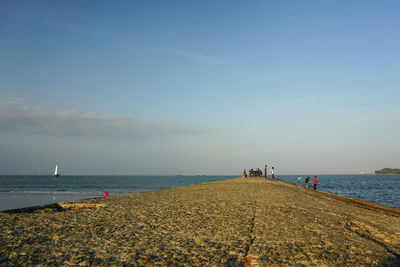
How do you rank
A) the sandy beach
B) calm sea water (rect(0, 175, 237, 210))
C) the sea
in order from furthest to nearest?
the sea, calm sea water (rect(0, 175, 237, 210)), the sandy beach

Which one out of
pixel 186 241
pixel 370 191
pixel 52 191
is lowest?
pixel 370 191

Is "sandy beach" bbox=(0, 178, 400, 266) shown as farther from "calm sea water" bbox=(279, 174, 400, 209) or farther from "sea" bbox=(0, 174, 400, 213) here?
"calm sea water" bbox=(279, 174, 400, 209)

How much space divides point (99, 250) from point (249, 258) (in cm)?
310

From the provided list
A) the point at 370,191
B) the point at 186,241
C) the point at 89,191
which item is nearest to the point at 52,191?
the point at 89,191

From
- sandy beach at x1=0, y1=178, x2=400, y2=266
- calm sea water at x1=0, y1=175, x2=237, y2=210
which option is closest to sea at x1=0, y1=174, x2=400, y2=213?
calm sea water at x1=0, y1=175, x2=237, y2=210

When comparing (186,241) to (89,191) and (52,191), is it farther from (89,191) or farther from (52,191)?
(52,191)

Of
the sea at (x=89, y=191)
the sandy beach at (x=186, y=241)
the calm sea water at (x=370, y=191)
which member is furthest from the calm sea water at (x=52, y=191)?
the calm sea water at (x=370, y=191)

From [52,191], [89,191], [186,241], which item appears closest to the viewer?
[186,241]

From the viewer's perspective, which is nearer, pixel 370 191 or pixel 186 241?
pixel 186 241

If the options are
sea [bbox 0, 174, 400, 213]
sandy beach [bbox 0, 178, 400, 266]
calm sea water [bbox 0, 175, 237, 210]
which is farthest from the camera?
sea [bbox 0, 174, 400, 213]

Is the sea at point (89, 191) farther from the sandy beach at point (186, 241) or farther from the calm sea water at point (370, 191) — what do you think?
the sandy beach at point (186, 241)

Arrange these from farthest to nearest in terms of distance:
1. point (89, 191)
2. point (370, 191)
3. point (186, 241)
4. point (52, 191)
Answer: point (370, 191)
point (89, 191)
point (52, 191)
point (186, 241)

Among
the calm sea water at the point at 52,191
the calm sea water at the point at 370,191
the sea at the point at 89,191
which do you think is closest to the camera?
the calm sea water at the point at 52,191

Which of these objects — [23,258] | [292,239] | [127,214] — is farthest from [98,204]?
[292,239]
